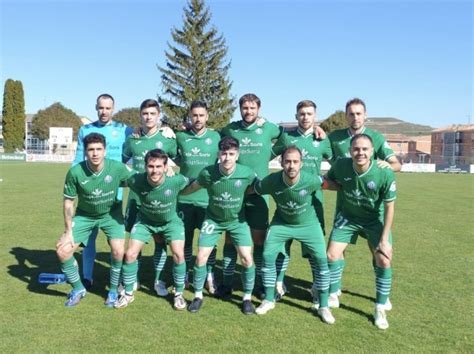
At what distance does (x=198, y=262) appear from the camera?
491 cm

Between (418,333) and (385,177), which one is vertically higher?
(385,177)

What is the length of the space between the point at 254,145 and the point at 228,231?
106cm

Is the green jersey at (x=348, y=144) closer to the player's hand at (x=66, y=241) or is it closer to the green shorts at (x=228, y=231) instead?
the green shorts at (x=228, y=231)

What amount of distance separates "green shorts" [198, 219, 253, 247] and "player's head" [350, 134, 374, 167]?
1424mm

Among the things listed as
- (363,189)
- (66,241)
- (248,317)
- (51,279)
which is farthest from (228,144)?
(51,279)

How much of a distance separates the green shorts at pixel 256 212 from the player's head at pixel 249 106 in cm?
92

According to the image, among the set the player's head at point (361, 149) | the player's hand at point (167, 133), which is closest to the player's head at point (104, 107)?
the player's hand at point (167, 133)

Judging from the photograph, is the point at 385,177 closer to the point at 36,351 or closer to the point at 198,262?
the point at 198,262

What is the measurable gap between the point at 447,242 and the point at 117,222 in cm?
639

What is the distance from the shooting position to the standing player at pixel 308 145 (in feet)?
16.6

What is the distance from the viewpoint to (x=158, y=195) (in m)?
4.86

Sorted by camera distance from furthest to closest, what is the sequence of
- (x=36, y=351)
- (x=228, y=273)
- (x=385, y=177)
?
(x=228, y=273)
(x=385, y=177)
(x=36, y=351)

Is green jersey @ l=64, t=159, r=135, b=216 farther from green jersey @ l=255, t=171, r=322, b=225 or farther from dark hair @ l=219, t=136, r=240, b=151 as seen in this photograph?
green jersey @ l=255, t=171, r=322, b=225

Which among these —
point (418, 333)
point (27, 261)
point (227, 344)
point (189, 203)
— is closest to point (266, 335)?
Result: point (227, 344)
